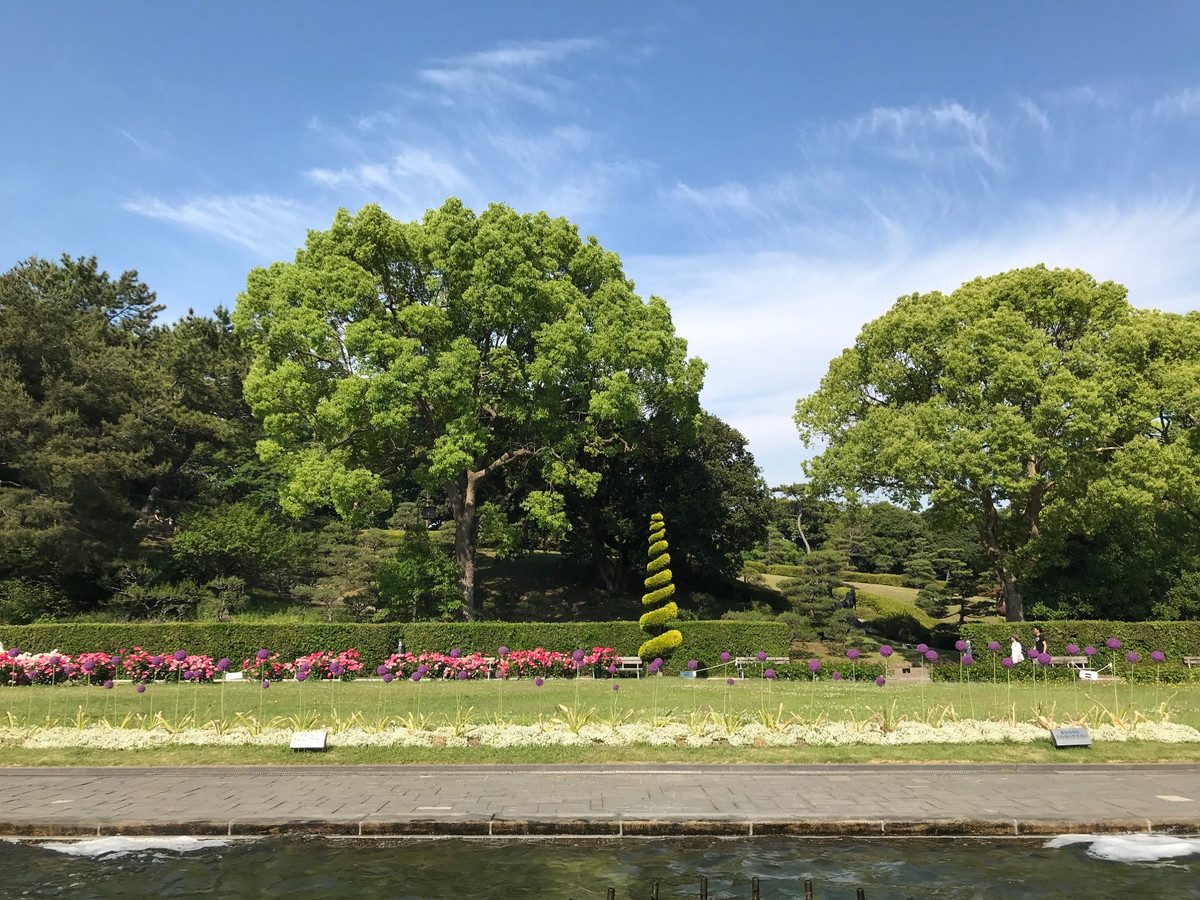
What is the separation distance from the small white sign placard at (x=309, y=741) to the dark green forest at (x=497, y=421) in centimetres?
1663

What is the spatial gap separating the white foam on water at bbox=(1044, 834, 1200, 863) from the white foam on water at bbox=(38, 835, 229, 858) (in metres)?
8.21

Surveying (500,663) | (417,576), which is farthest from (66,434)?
(500,663)

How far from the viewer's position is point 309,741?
11.7m

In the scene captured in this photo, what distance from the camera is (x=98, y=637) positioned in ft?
76.8

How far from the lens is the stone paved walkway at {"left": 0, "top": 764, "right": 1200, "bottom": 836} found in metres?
8.30

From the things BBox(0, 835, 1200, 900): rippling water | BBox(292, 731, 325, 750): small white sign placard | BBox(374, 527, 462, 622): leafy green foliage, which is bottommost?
BBox(0, 835, 1200, 900): rippling water

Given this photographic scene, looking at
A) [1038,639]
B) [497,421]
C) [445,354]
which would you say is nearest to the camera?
[1038,639]

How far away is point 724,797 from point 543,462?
22860 mm

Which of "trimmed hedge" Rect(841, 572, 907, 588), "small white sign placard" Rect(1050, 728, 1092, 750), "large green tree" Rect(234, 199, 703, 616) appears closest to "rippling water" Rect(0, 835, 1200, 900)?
"small white sign placard" Rect(1050, 728, 1092, 750)

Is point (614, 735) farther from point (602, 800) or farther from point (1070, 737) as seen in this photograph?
point (1070, 737)

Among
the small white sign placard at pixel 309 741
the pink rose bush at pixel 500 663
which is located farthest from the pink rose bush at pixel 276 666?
the small white sign placard at pixel 309 741

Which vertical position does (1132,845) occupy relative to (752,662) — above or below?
above

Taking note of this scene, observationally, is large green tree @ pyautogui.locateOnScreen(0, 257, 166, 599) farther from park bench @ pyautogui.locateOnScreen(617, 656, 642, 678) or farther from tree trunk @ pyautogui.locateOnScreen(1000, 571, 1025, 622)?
tree trunk @ pyautogui.locateOnScreen(1000, 571, 1025, 622)

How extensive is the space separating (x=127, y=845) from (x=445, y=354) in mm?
21735
